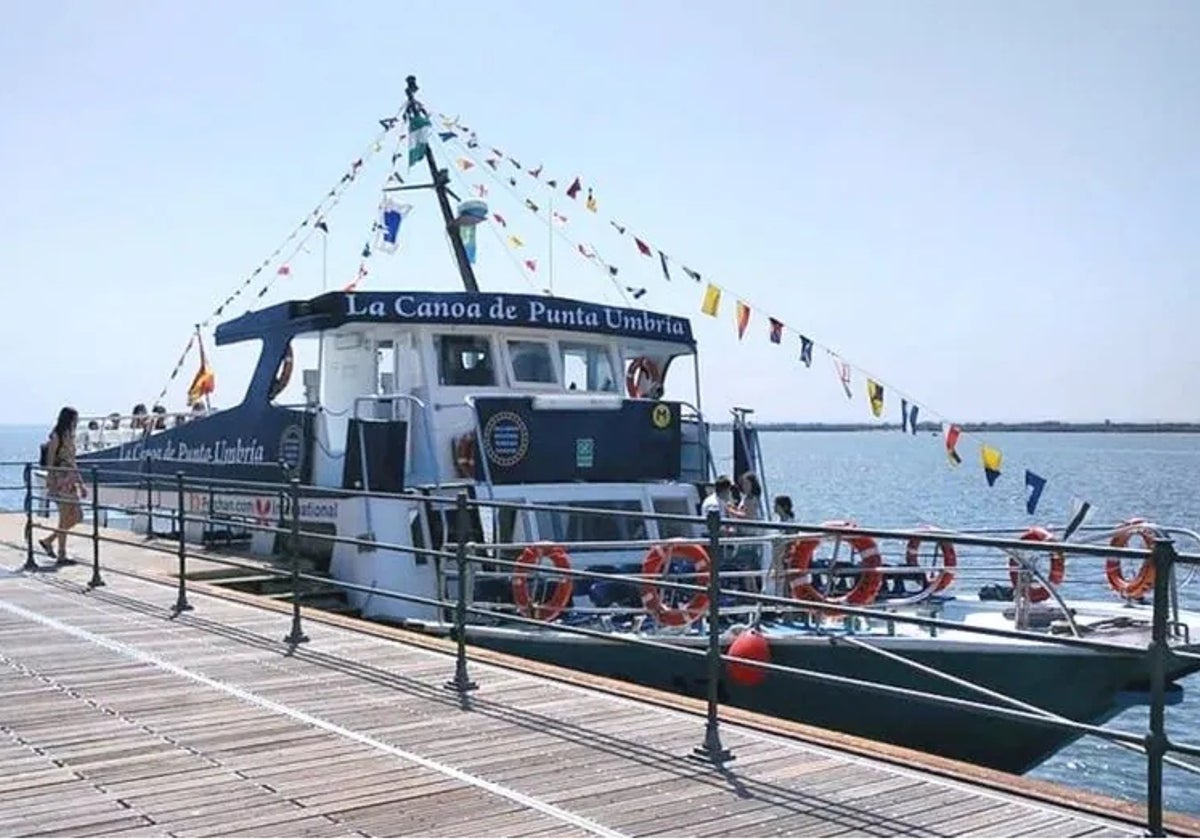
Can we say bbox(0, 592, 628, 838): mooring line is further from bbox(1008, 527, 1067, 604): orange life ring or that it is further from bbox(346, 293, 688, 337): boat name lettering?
bbox(1008, 527, 1067, 604): orange life ring

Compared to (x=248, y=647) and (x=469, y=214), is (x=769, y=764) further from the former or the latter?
(x=469, y=214)

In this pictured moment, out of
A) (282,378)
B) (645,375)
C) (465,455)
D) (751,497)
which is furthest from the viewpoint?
(645,375)

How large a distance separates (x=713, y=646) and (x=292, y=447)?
8826mm

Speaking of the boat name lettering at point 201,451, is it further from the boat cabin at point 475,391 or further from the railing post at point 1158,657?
the railing post at point 1158,657

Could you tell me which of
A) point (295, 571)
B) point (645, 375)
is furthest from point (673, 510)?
point (295, 571)

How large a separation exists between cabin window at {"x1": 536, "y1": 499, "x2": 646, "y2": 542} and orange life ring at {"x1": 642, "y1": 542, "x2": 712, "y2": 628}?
46.4 inches

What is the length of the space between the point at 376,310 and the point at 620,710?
23.1 ft

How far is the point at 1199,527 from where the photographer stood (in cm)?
3388

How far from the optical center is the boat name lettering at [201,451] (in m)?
14.2

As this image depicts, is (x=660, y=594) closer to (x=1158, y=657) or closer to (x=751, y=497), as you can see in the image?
(x=751, y=497)

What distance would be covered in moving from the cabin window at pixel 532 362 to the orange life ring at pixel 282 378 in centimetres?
251

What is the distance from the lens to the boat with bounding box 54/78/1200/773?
933cm

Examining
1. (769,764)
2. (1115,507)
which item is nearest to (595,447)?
(769,764)

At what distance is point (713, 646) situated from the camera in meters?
5.44
